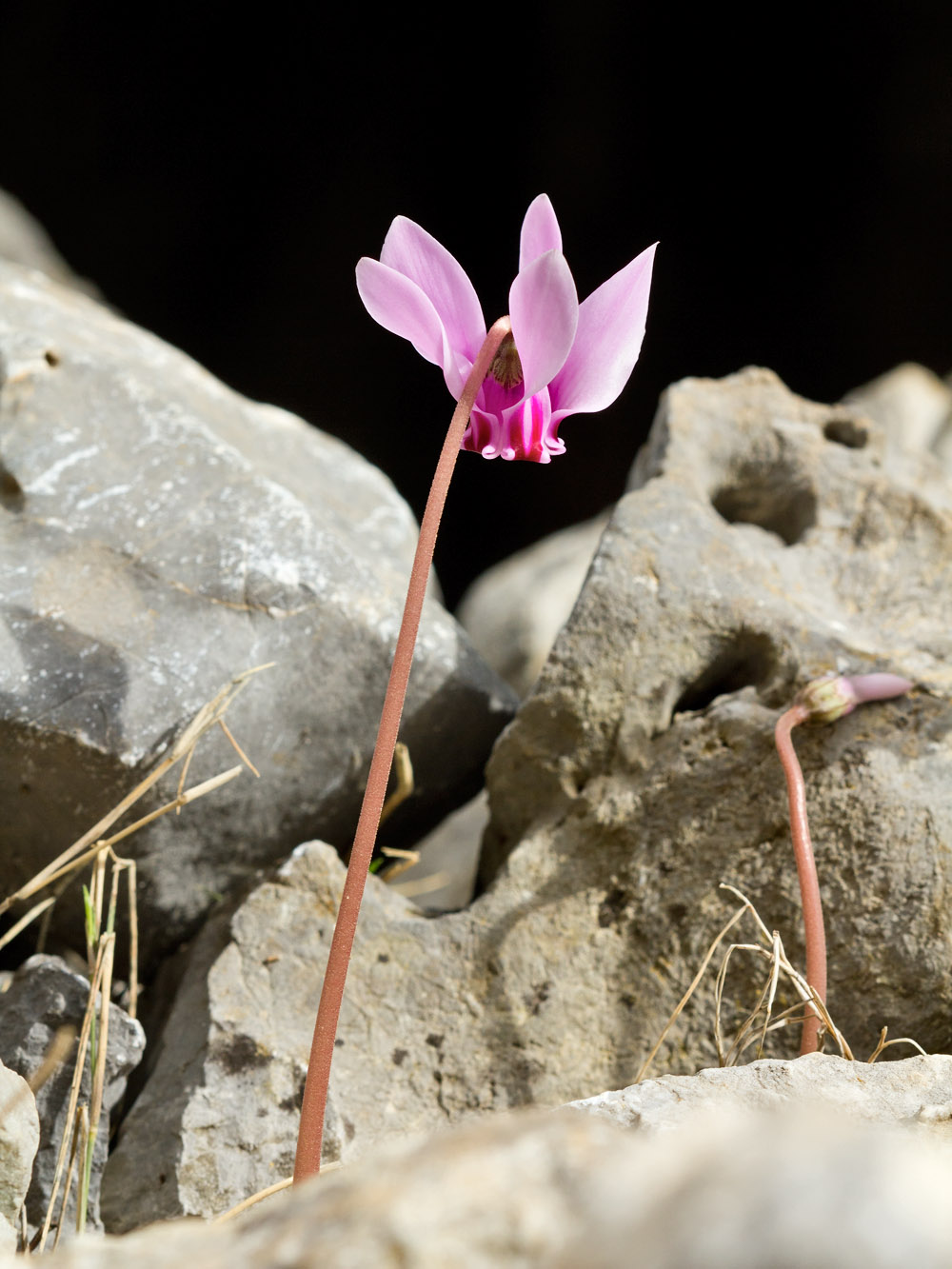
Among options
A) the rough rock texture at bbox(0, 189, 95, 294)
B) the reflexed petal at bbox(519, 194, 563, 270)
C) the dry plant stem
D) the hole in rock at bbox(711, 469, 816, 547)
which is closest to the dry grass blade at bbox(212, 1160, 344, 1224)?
the dry plant stem

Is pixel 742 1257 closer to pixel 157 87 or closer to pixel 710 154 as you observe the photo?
pixel 710 154

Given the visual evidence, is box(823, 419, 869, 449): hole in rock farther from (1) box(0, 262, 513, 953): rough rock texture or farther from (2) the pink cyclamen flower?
(2) the pink cyclamen flower

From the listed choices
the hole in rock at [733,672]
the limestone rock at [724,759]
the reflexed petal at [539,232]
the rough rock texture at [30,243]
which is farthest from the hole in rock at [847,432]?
the rough rock texture at [30,243]

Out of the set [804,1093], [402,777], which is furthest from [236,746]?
[804,1093]

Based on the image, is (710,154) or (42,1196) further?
(710,154)

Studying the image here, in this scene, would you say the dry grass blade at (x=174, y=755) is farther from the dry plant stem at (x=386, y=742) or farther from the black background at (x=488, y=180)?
the black background at (x=488, y=180)

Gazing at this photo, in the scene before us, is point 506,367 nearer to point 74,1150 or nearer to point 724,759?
point 724,759

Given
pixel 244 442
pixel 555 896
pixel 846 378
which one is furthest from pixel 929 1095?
pixel 846 378
